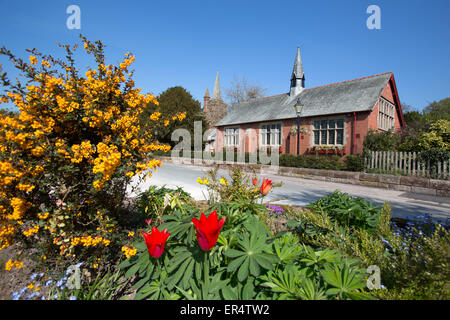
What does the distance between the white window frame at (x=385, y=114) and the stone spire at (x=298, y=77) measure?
6.90 metres

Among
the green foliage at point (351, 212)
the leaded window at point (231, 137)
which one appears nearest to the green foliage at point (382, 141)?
the green foliage at point (351, 212)

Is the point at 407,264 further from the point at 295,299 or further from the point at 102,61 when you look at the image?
the point at 102,61

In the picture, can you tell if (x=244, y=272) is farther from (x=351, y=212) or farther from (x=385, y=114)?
(x=385, y=114)

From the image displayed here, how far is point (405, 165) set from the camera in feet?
31.6

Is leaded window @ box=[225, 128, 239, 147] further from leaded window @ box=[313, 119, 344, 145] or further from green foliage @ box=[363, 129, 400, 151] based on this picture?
green foliage @ box=[363, 129, 400, 151]

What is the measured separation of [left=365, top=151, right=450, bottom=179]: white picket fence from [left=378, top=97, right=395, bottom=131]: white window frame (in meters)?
6.21

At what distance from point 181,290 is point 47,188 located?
1483 mm

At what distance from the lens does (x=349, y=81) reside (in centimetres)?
1781

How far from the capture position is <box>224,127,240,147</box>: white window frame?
2392 centimetres

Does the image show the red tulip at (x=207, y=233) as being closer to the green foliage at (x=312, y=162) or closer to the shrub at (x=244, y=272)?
the shrub at (x=244, y=272)

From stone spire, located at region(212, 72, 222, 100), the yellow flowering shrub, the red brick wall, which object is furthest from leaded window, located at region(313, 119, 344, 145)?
stone spire, located at region(212, 72, 222, 100)

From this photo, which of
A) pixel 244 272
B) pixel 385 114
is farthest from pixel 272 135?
pixel 244 272

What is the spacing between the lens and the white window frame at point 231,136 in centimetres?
2392
